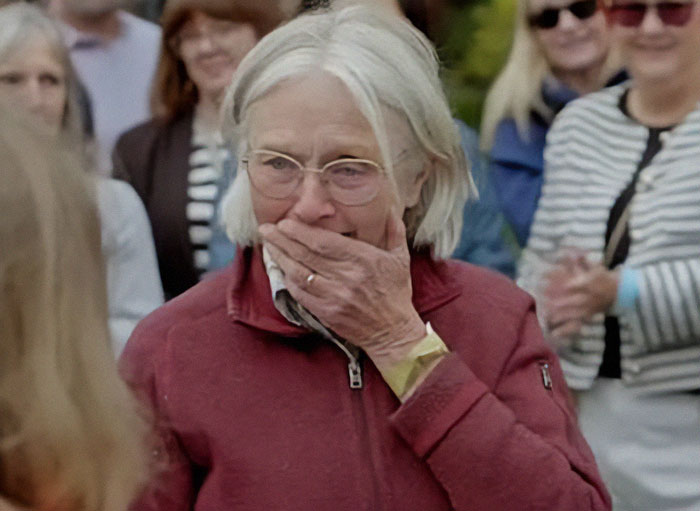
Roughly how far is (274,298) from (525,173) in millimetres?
1484

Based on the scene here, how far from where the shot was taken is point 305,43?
202cm

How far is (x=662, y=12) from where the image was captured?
9.82ft

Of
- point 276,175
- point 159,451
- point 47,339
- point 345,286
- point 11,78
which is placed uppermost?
point 47,339

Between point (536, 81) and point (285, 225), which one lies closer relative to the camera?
point (285, 225)

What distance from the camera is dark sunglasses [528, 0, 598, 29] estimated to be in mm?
3375

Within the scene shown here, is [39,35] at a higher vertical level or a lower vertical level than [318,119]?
lower

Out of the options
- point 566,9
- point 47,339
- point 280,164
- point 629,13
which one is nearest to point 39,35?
point 566,9

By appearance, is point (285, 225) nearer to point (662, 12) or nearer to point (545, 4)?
point (662, 12)

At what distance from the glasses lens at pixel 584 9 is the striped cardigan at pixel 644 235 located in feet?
1.44

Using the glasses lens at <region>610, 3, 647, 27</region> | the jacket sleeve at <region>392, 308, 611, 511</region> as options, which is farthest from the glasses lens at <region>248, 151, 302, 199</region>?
the glasses lens at <region>610, 3, 647, 27</region>

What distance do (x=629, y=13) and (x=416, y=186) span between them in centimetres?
118

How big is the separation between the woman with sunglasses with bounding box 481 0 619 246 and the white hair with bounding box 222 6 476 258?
3.77 ft

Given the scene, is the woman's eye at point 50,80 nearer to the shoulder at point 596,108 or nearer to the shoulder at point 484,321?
the shoulder at point 596,108

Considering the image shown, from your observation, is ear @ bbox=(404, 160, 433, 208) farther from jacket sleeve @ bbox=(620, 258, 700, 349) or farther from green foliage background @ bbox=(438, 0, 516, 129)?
green foliage background @ bbox=(438, 0, 516, 129)
